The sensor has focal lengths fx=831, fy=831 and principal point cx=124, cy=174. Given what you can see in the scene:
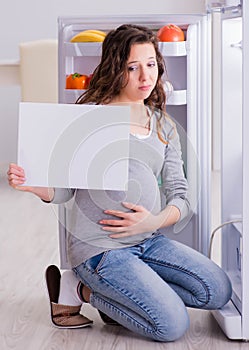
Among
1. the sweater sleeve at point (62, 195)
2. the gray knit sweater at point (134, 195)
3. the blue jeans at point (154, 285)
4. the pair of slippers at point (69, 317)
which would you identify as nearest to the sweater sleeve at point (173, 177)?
the gray knit sweater at point (134, 195)

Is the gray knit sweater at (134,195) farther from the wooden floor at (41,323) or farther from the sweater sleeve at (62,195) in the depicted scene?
the wooden floor at (41,323)

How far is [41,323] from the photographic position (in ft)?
7.06

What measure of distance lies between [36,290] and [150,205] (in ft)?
2.04

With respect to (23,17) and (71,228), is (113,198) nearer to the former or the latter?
(71,228)

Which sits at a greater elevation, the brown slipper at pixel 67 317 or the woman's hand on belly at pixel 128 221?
the woman's hand on belly at pixel 128 221

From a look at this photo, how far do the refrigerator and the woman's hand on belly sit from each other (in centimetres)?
13

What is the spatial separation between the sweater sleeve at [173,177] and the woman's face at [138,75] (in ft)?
0.43

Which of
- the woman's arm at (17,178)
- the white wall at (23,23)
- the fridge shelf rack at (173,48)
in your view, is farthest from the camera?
the white wall at (23,23)

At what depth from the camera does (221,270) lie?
209cm

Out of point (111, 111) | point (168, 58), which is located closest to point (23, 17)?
point (168, 58)

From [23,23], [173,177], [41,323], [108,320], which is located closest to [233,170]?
[173,177]

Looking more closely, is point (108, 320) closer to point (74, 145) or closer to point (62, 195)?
point (62, 195)

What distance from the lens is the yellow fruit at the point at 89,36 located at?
228 centimetres

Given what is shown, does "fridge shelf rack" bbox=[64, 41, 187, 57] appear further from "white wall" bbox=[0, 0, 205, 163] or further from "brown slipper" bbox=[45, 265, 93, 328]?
"white wall" bbox=[0, 0, 205, 163]
